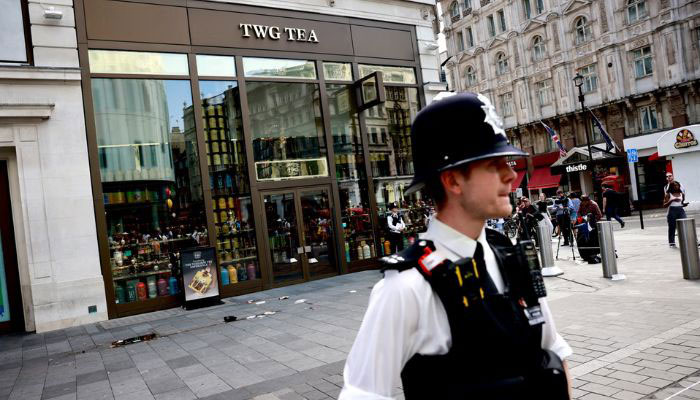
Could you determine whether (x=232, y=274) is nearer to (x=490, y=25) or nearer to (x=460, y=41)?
(x=490, y=25)

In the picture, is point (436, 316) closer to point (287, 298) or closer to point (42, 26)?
point (287, 298)

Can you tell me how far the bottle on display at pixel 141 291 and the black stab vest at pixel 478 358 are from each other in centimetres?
1061

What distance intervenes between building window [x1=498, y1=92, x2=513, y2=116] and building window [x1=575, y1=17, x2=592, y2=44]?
21.9ft

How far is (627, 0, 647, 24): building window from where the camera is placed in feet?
95.8

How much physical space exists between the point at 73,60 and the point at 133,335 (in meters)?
6.08

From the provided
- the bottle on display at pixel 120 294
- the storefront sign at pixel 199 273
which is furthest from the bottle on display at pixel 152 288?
the storefront sign at pixel 199 273

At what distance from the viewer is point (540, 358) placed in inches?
64.8

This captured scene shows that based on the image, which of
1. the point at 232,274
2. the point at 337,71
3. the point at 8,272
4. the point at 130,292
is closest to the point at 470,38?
the point at 337,71

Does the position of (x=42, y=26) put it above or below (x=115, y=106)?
above

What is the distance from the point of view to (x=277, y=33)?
43.1 feet

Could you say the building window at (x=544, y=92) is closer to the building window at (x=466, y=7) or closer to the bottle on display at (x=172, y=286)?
the building window at (x=466, y=7)

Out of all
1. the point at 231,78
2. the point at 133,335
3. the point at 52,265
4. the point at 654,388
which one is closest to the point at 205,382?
the point at 133,335

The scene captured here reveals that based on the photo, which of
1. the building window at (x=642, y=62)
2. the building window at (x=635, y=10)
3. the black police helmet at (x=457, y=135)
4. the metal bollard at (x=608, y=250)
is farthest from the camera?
the building window at (x=642, y=62)

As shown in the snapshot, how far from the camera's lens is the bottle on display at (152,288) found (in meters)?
11.0
